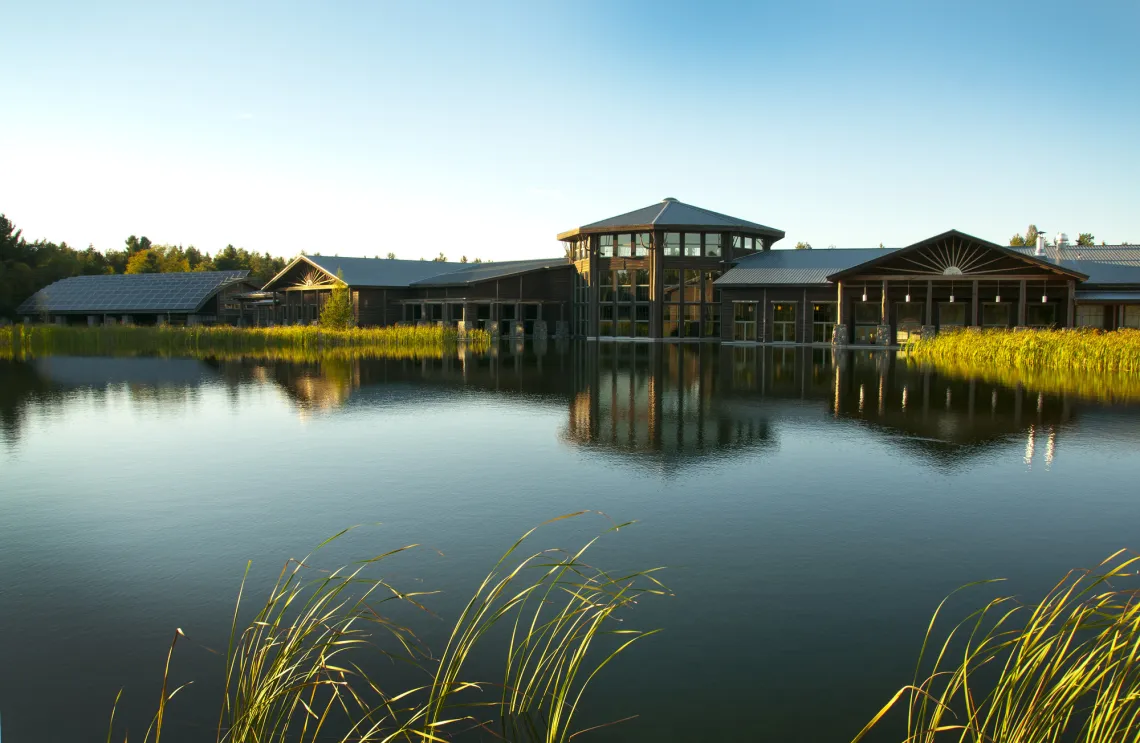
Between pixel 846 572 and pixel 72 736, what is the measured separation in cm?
536

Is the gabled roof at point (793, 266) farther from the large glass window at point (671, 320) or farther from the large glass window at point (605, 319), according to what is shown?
the large glass window at point (605, 319)

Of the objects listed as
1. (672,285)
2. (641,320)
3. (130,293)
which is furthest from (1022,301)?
(130,293)

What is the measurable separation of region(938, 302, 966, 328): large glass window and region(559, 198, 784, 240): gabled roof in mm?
12128

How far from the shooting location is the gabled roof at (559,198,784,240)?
158 ft

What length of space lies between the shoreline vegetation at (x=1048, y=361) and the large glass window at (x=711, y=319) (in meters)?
19.1

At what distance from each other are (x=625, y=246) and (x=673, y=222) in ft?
11.0

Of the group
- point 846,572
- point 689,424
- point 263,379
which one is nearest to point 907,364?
point 689,424

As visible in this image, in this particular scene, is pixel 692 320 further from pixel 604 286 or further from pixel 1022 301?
pixel 1022 301

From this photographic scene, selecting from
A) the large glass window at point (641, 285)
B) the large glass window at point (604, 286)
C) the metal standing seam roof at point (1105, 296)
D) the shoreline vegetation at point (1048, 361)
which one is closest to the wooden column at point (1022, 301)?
the metal standing seam roof at point (1105, 296)

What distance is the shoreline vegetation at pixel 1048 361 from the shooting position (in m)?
21.7

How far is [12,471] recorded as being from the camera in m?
10.8

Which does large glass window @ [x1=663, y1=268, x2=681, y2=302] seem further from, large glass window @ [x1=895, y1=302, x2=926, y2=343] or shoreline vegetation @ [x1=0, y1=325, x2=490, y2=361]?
large glass window @ [x1=895, y1=302, x2=926, y2=343]

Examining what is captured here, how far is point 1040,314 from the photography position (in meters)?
40.5

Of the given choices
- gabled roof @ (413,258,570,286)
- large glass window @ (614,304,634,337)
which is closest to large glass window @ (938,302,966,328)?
large glass window @ (614,304,634,337)
